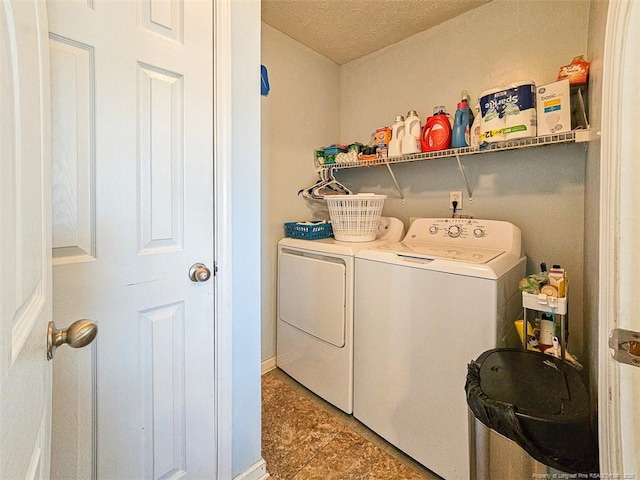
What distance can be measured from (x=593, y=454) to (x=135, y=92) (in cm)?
164

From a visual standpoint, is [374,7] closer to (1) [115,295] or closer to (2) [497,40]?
(2) [497,40]

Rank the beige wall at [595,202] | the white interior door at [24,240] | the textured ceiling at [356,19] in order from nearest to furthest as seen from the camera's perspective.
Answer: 1. the white interior door at [24,240]
2. the beige wall at [595,202]
3. the textured ceiling at [356,19]

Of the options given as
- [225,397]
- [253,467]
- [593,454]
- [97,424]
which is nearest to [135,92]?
[97,424]

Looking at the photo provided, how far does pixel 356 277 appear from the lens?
1661 mm

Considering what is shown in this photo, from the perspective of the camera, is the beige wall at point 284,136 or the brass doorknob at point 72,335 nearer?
the brass doorknob at point 72,335

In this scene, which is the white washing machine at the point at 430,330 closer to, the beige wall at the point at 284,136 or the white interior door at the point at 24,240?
the beige wall at the point at 284,136

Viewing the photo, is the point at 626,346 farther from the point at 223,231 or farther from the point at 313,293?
the point at 313,293

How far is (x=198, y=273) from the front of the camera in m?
1.05

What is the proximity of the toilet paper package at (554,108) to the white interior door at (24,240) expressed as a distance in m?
1.82

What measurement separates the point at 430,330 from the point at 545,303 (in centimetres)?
45

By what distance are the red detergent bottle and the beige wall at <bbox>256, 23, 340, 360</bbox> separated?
0.94 metres

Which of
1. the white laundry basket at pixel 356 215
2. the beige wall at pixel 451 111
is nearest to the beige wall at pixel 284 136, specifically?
the beige wall at pixel 451 111

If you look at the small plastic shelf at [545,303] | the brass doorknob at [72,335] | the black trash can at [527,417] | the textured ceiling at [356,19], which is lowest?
the black trash can at [527,417]

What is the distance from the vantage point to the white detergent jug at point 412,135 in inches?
76.7
